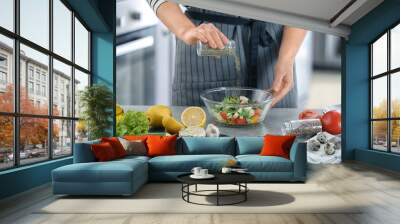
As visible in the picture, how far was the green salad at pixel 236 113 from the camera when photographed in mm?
8336

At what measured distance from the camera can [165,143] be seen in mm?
6109

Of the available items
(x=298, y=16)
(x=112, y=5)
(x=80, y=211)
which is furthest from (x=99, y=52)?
(x=80, y=211)

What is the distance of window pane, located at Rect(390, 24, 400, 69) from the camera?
752 cm

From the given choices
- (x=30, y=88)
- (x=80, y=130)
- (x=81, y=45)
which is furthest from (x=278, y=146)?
(x=81, y=45)

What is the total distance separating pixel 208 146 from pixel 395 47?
169 inches

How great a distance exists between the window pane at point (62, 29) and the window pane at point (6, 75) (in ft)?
4.83

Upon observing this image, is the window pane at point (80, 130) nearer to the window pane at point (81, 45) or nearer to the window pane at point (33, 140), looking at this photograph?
the window pane at point (81, 45)

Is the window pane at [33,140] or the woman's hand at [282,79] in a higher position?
the woman's hand at [282,79]

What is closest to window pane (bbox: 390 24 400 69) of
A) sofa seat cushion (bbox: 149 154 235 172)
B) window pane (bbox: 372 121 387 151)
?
window pane (bbox: 372 121 387 151)

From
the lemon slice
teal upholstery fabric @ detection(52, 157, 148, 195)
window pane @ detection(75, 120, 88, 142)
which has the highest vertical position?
the lemon slice

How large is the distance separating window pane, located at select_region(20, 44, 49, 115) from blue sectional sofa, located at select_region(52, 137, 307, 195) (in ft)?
3.02

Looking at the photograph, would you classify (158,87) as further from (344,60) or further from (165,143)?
(344,60)

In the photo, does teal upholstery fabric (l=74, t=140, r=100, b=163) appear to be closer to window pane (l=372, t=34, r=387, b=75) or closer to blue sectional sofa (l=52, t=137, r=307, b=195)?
blue sectional sofa (l=52, t=137, r=307, b=195)

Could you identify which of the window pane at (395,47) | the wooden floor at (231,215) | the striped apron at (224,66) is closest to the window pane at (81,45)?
the striped apron at (224,66)
